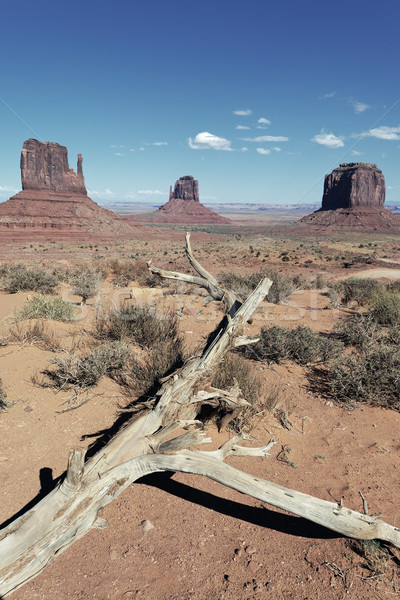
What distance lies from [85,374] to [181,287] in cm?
937

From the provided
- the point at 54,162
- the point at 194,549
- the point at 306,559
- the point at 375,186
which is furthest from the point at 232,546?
the point at 375,186

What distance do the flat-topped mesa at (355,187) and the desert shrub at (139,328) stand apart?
101995 mm

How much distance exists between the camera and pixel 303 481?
3.43 meters

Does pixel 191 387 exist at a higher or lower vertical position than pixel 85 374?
higher

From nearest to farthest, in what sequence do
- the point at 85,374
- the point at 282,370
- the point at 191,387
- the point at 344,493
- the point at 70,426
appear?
the point at 344,493
the point at 191,387
the point at 70,426
the point at 85,374
the point at 282,370

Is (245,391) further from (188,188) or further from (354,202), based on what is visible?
(188,188)

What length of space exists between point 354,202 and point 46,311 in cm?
10330

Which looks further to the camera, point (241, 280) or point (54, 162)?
point (54, 162)

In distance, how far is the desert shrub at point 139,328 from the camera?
642 centimetres

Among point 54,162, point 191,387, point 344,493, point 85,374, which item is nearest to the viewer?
point 344,493

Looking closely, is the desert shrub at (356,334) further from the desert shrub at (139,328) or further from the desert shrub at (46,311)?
the desert shrub at (46,311)

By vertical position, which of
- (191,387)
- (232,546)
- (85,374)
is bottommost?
(232,546)

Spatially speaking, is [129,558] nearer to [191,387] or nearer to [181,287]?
[191,387]

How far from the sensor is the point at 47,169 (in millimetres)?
77188
